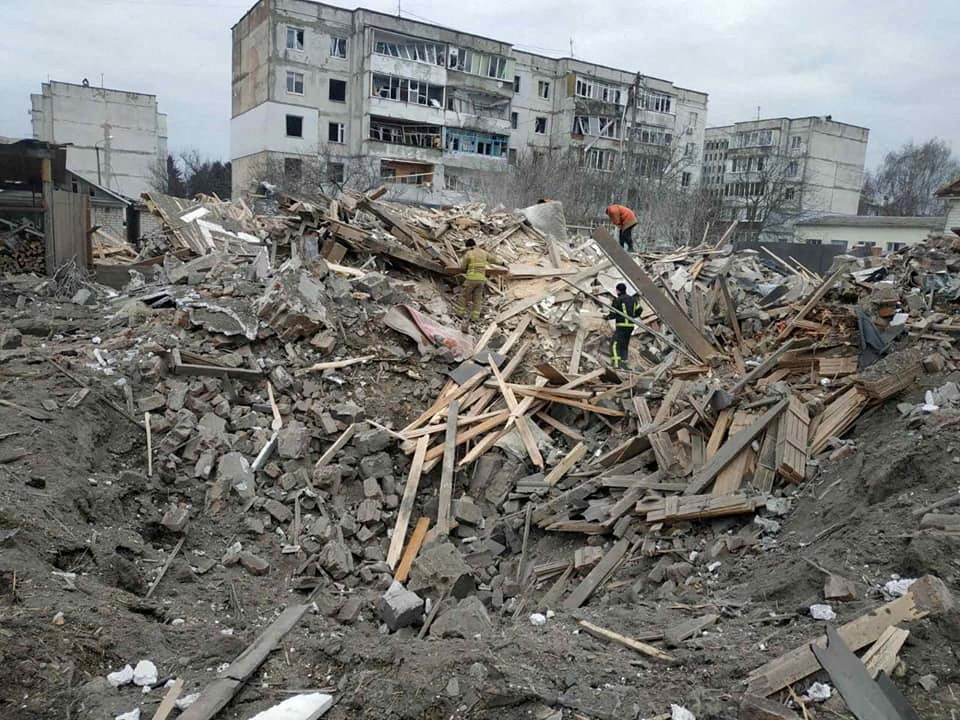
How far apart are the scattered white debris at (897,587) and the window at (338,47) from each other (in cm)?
3856

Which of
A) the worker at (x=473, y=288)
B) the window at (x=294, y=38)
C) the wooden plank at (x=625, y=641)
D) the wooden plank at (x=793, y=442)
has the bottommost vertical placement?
the wooden plank at (x=625, y=641)

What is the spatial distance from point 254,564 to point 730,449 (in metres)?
4.70

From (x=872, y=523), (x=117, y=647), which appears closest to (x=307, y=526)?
(x=117, y=647)

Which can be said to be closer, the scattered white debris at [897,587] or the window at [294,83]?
the scattered white debris at [897,587]

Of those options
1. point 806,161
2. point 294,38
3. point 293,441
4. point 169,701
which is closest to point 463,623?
point 169,701

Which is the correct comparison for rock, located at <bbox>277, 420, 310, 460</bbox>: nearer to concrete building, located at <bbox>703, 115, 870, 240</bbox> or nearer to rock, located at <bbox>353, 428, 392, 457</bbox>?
rock, located at <bbox>353, 428, 392, 457</bbox>

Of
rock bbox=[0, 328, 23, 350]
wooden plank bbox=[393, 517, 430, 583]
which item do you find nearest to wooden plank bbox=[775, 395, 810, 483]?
wooden plank bbox=[393, 517, 430, 583]

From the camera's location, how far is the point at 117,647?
12.5 feet

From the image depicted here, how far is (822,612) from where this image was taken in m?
3.82

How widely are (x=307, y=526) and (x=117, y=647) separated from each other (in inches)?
119

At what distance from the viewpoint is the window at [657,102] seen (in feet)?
145

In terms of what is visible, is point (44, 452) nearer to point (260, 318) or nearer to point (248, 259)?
point (260, 318)

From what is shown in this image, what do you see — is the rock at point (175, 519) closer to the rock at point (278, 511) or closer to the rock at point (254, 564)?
the rock at point (254, 564)

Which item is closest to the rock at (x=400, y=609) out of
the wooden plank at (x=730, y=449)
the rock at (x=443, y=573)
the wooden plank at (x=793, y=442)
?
the rock at (x=443, y=573)
